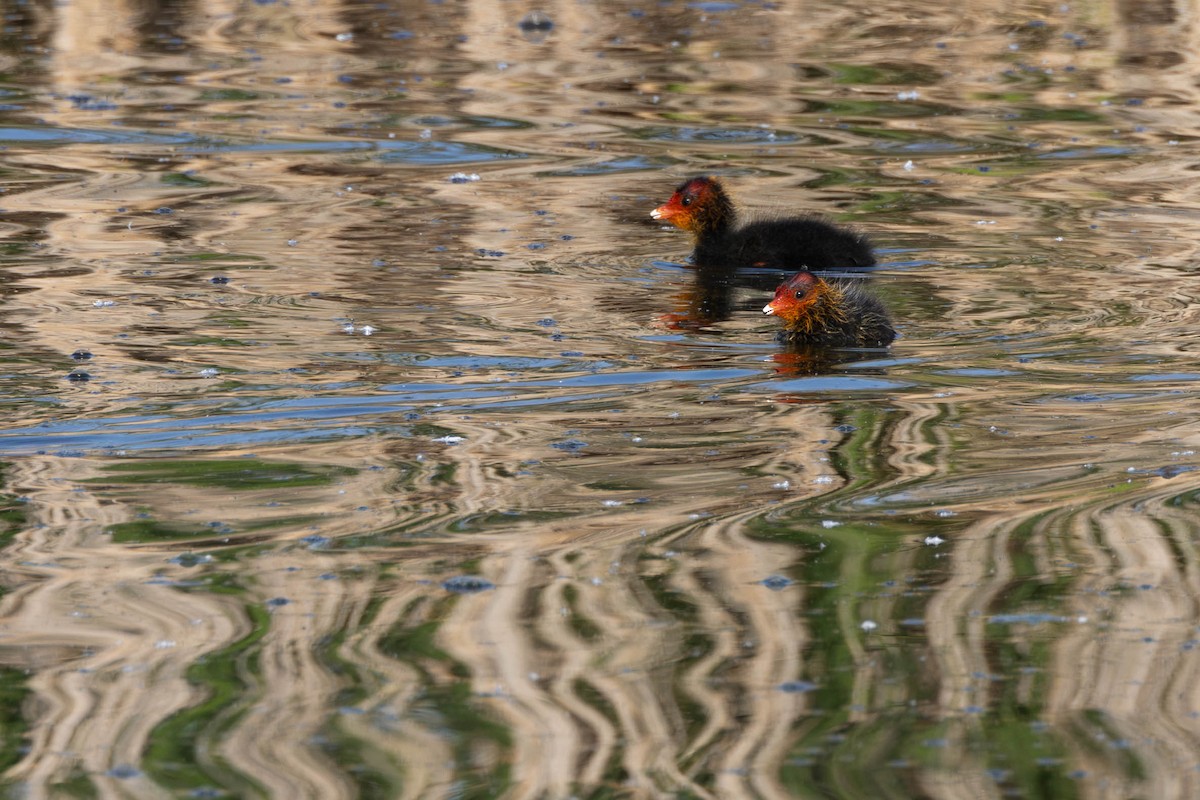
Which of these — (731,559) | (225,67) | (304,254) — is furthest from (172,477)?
(225,67)

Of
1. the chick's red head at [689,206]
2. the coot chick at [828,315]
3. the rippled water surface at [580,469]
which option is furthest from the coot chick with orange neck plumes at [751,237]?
the coot chick at [828,315]

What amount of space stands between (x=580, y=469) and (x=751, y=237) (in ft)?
12.2

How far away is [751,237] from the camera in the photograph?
8898 mm

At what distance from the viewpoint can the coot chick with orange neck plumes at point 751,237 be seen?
27.9ft

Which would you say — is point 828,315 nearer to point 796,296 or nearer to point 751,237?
point 796,296

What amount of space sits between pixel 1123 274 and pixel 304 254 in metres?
3.64

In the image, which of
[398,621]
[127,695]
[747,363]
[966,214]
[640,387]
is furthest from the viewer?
[966,214]

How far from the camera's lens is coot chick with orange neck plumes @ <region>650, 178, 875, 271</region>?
27.9ft

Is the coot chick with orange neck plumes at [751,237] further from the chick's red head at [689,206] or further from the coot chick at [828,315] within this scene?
the coot chick at [828,315]

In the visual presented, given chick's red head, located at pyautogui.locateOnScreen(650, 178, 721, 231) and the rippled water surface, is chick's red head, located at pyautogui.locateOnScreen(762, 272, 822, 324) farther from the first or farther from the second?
chick's red head, located at pyautogui.locateOnScreen(650, 178, 721, 231)

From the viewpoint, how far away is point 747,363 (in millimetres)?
6941

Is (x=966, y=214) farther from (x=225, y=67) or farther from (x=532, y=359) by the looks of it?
(x=225, y=67)

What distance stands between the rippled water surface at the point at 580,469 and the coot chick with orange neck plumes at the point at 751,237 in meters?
0.18

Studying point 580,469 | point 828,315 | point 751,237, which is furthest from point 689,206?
point 580,469
